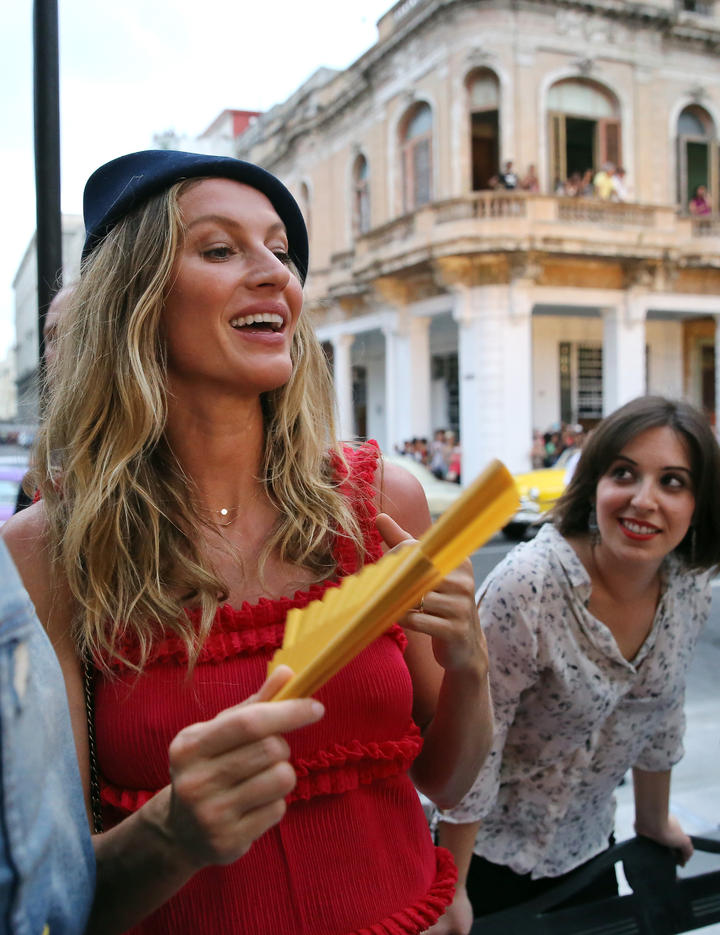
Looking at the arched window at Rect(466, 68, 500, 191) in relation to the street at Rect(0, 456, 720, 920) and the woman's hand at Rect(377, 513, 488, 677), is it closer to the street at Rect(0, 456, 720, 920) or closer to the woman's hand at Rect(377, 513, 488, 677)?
the street at Rect(0, 456, 720, 920)

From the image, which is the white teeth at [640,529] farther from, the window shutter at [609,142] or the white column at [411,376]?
the window shutter at [609,142]

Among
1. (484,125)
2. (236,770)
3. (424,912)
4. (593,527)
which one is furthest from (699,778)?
(484,125)

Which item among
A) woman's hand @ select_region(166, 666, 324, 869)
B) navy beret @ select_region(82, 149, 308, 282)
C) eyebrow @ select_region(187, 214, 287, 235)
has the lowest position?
woman's hand @ select_region(166, 666, 324, 869)

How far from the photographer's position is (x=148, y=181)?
143 cm

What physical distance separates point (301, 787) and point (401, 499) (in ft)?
1.95

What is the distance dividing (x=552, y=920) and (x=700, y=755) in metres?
2.50

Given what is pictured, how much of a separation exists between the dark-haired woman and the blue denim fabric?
1373mm

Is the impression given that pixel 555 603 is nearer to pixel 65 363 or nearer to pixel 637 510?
pixel 637 510

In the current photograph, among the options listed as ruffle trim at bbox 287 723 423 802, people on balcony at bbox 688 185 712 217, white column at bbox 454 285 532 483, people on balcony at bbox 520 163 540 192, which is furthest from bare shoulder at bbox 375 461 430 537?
people on balcony at bbox 688 185 712 217

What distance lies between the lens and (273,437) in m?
1.64

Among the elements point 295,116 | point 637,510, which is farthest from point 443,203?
point 637,510

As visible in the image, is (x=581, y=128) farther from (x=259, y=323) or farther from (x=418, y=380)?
(x=259, y=323)

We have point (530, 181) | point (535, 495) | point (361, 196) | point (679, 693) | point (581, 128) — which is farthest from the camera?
point (361, 196)

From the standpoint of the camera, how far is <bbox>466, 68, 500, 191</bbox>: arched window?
1689cm
